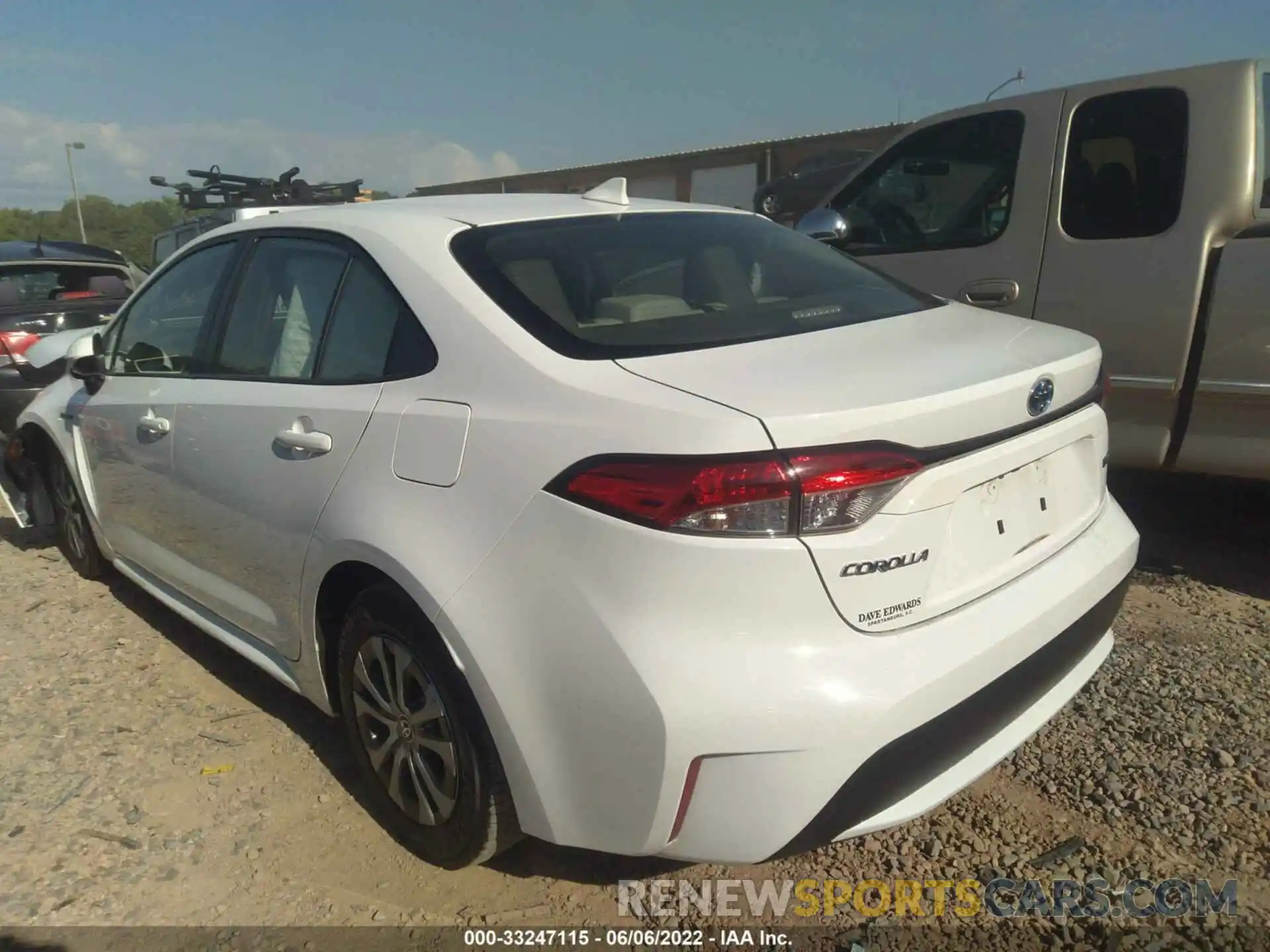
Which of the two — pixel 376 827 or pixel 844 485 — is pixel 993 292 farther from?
pixel 376 827

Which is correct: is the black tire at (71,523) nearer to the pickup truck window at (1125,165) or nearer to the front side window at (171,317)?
the front side window at (171,317)

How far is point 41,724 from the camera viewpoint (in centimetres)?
315

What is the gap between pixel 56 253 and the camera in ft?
27.1

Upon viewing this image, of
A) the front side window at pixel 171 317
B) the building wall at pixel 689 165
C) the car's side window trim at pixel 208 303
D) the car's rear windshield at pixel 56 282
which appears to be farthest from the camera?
the building wall at pixel 689 165

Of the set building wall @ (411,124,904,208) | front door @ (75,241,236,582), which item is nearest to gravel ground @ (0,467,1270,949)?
front door @ (75,241,236,582)

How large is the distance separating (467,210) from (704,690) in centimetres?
156

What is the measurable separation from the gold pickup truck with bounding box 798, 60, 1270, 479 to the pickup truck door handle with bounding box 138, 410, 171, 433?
8.77 feet

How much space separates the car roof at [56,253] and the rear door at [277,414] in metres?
6.14

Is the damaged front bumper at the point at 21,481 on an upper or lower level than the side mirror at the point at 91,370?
lower

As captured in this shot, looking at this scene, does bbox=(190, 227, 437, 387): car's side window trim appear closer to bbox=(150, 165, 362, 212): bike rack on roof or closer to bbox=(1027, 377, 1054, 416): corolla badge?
bbox=(1027, 377, 1054, 416): corolla badge

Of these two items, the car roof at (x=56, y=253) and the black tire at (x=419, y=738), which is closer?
the black tire at (x=419, y=738)

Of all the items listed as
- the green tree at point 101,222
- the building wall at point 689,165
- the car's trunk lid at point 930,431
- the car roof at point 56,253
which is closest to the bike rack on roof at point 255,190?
the car roof at point 56,253

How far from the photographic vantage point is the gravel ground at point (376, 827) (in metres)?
2.26

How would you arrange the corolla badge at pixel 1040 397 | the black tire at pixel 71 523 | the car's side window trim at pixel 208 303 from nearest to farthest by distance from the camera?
the corolla badge at pixel 1040 397, the car's side window trim at pixel 208 303, the black tire at pixel 71 523
